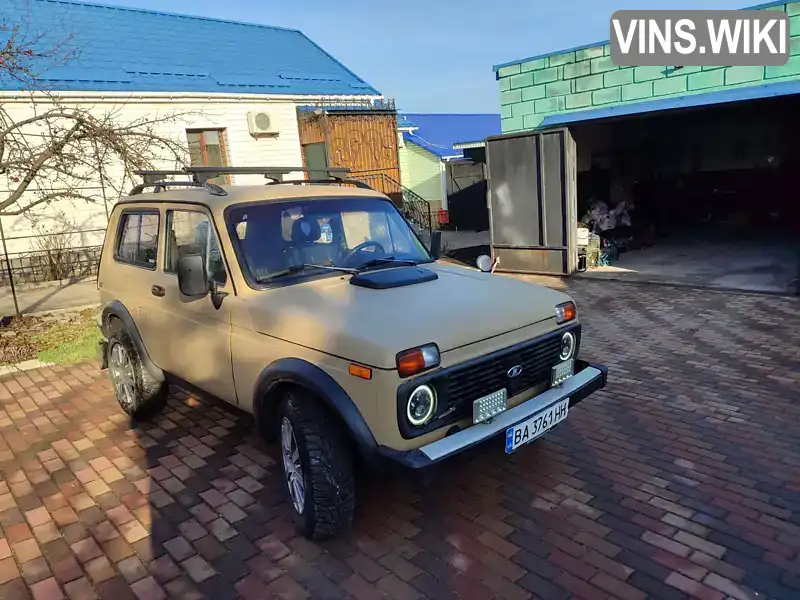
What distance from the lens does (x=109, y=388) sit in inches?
→ 238

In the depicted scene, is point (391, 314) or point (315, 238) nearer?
point (391, 314)

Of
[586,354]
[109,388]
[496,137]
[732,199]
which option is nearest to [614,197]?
[732,199]

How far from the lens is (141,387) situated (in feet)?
16.0

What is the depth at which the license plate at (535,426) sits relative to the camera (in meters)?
3.11

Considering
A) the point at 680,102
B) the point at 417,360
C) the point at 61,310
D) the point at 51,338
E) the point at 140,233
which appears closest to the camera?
the point at 417,360

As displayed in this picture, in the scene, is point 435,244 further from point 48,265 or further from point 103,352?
point 48,265

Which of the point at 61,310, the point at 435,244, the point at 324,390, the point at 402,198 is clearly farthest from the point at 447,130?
the point at 324,390

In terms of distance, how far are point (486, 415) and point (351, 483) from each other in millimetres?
812

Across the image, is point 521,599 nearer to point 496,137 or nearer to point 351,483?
point 351,483

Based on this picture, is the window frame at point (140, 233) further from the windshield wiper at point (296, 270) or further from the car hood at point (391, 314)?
the car hood at point (391, 314)

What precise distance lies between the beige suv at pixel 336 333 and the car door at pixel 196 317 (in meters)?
0.01

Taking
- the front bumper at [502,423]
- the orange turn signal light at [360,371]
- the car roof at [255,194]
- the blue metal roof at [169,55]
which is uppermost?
the blue metal roof at [169,55]

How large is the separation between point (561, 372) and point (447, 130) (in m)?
25.7

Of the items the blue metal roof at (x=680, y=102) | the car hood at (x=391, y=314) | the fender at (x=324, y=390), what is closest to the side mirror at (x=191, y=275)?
the car hood at (x=391, y=314)
